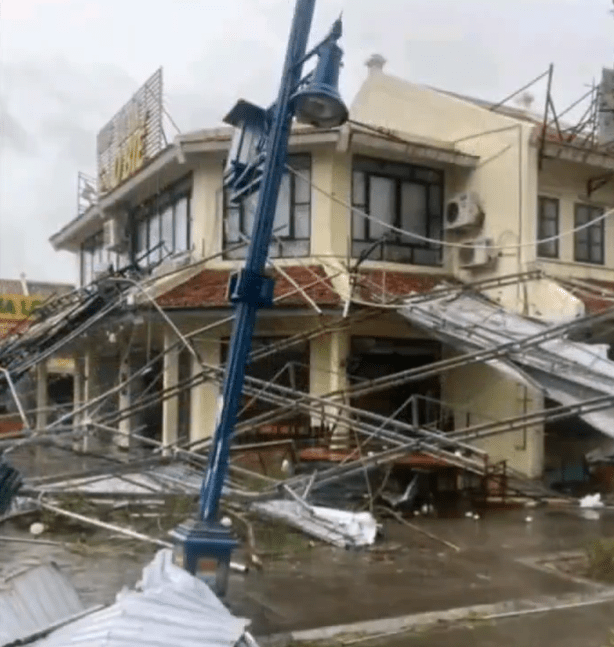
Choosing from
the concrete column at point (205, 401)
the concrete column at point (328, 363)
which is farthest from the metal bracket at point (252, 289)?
the concrete column at point (205, 401)

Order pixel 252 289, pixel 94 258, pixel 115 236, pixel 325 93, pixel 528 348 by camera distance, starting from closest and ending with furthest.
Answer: pixel 325 93 → pixel 252 289 → pixel 528 348 → pixel 115 236 → pixel 94 258

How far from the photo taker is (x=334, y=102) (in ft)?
23.1

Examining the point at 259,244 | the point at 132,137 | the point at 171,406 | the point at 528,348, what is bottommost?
the point at 171,406

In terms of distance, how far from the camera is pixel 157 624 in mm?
5168

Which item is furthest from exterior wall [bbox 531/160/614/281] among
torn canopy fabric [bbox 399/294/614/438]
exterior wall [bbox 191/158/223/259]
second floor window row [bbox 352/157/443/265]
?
exterior wall [bbox 191/158/223/259]

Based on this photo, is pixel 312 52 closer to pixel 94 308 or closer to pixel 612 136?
pixel 94 308

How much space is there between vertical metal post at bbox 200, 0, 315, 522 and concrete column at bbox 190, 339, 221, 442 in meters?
9.48

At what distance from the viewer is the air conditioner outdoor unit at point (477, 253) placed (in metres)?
17.0

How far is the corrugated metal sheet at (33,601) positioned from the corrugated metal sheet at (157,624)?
27cm

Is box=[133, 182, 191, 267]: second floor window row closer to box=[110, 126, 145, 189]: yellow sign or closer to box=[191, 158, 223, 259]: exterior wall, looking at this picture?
box=[191, 158, 223, 259]: exterior wall

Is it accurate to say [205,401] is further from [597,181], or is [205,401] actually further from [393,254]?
[597,181]

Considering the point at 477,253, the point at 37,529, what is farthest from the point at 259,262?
the point at 477,253

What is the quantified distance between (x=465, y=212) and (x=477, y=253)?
2.74ft

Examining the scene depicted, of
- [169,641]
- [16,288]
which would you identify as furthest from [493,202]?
[16,288]
